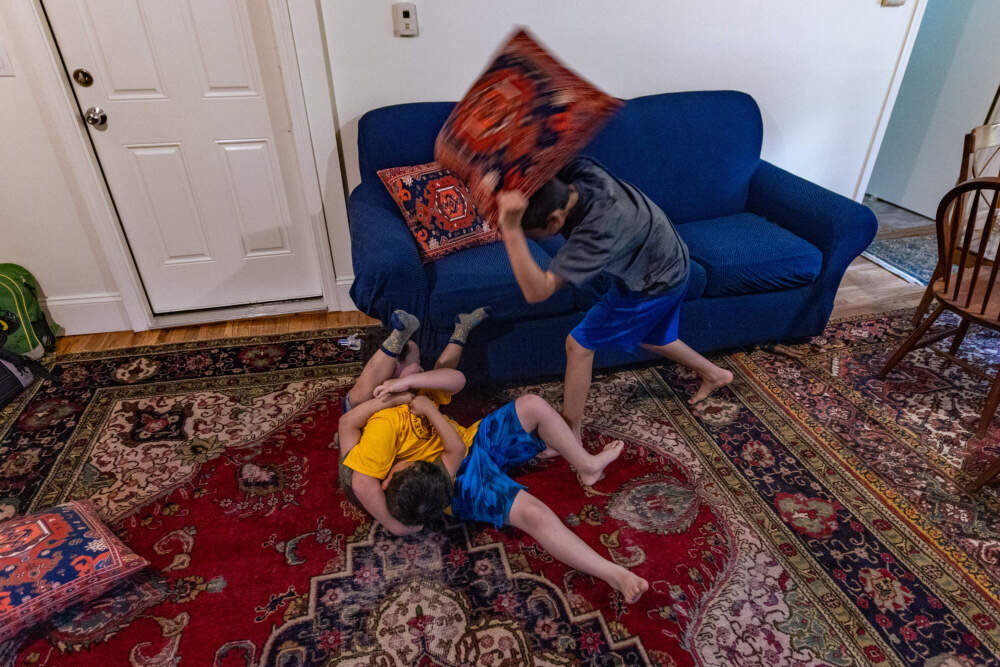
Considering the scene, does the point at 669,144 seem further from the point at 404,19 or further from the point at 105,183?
the point at 105,183

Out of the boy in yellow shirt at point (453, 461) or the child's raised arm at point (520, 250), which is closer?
the child's raised arm at point (520, 250)

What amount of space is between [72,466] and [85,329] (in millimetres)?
1016

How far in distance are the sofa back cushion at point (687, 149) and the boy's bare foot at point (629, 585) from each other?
5.70ft

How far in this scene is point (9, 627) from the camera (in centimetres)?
135

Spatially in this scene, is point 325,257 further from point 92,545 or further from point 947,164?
point 947,164

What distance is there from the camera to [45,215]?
2432mm

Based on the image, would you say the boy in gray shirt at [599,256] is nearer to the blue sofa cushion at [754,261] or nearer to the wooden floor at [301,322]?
the blue sofa cushion at [754,261]

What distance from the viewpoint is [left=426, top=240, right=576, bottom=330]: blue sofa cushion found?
6.64 ft

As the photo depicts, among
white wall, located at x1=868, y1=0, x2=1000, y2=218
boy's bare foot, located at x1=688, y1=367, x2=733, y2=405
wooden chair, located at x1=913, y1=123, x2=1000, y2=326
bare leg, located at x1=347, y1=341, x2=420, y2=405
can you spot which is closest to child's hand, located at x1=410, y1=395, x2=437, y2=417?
bare leg, located at x1=347, y1=341, x2=420, y2=405

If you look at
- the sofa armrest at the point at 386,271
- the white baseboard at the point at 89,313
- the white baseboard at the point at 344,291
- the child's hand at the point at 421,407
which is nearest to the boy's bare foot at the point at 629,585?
the child's hand at the point at 421,407

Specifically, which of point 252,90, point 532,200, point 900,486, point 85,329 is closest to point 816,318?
point 900,486

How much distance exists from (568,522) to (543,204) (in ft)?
3.08

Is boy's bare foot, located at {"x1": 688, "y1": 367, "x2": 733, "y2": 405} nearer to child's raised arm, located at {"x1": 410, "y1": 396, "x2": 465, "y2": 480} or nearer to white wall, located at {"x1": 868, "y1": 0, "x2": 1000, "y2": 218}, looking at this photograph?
child's raised arm, located at {"x1": 410, "y1": 396, "x2": 465, "y2": 480}

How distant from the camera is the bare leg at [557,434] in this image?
67.9 inches
